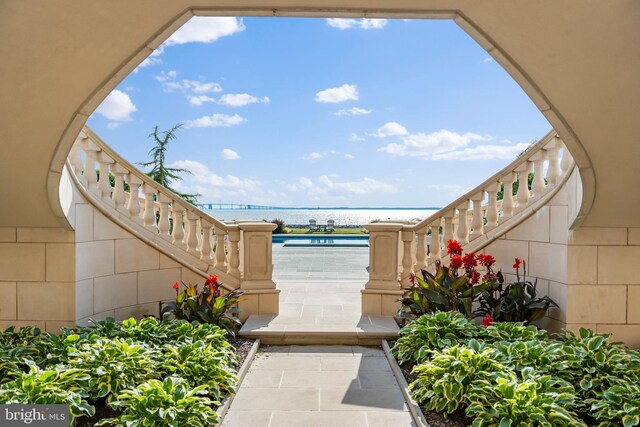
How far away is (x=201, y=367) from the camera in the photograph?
332 centimetres

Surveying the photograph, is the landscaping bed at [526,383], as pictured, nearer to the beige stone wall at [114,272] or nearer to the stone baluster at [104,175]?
the beige stone wall at [114,272]

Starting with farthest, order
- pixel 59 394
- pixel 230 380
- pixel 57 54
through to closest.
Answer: pixel 230 380
pixel 57 54
pixel 59 394

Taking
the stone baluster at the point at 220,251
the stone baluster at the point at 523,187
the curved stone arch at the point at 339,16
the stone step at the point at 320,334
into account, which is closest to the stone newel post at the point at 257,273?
the stone baluster at the point at 220,251

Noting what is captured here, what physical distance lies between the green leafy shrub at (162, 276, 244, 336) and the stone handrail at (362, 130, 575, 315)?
6.19ft

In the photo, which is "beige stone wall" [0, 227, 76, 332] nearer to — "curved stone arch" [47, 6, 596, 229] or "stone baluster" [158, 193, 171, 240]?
"curved stone arch" [47, 6, 596, 229]

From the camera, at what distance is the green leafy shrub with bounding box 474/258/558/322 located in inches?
171

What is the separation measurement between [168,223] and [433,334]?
11.7 ft

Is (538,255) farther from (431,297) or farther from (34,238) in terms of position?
(34,238)

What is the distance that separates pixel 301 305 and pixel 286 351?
4.55ft

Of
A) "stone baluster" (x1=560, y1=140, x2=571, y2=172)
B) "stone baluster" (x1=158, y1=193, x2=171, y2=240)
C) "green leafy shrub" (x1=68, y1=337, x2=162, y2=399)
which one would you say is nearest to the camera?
"green leafy shrub" (x1=68, y1=337, x2=162, y2=399)

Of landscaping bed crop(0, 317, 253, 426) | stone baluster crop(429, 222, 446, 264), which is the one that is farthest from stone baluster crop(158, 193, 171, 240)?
stone baluster crop(429, 222, 446, 264)

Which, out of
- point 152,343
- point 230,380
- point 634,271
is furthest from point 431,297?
point 152,343

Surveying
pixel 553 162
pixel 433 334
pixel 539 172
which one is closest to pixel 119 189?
pixel 433 334

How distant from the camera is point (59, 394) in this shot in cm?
265
